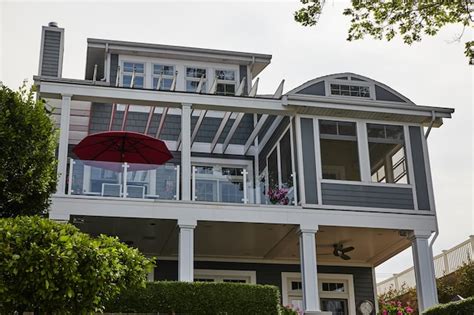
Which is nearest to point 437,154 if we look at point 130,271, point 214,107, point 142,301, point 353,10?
point 214,107

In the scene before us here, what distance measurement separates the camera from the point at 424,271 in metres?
15.6

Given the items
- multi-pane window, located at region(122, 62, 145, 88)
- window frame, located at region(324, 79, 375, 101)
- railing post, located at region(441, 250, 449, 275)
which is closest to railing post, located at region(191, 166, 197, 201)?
window frame, located at region(324, 79, 375, 101)

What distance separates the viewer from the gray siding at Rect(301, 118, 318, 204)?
15.9m

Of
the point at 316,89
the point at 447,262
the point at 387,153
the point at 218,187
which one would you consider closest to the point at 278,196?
the point at 218,187

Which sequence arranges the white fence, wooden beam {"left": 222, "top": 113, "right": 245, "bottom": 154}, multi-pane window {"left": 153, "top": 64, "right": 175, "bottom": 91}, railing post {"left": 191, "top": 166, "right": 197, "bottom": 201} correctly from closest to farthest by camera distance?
railing post {"left": 191, "top": 166, "right": 197, "bottom": 201} < wooden beam {"left": 222, "top": 113, "right": 245, "bottom": 154} < multi-pane window {"left": 153, "top": 64, "right": 175, "bottom": 91} < the white fence

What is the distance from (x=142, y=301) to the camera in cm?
1247

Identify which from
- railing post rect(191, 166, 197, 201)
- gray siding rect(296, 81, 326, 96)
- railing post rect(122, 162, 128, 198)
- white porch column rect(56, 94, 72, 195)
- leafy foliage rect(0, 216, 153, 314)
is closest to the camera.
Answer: leafy foliage rect(0, 216, 153, 314)

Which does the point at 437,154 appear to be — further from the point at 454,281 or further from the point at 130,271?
the point at 130,271

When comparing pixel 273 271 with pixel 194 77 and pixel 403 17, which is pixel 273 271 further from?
pixel 403 17

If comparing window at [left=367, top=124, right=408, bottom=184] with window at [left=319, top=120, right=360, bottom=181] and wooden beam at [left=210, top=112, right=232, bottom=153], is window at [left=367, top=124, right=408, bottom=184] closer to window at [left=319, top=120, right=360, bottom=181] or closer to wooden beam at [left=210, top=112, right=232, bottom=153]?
window at [left=319, top=120, right=360, bottom=181]

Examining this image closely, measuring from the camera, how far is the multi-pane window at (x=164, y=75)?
67.6ft

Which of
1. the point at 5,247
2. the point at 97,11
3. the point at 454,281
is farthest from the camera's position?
the point at 454,281

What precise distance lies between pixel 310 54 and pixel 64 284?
283 inches

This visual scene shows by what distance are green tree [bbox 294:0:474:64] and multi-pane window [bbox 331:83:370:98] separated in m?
6.08
